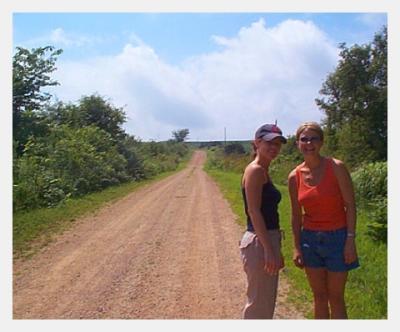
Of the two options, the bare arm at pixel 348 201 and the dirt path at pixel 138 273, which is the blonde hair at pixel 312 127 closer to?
the bare arm at pixel 348 201

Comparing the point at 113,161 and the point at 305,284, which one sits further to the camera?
the point at 113,161

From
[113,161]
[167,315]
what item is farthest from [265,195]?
[113,161]

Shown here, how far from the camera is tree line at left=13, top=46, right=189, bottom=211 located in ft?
29.6

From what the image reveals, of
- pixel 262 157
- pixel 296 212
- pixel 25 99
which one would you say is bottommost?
pixel 296 212

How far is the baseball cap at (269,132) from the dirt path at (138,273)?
5.88ft

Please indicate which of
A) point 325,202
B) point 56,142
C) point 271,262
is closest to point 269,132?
point 325,202

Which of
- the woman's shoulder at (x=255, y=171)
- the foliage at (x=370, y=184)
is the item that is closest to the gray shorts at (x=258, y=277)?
the woman's shoulder at (x=255, y=171)

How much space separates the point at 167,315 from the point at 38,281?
1.71 meters

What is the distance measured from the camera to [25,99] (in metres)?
9.02

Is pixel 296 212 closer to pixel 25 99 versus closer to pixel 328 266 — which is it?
pixel 328 266

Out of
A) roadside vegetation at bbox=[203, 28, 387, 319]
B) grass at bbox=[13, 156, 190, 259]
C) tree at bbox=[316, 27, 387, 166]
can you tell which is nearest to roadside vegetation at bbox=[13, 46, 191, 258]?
grass at bbox=[13, 156, 190, 259]

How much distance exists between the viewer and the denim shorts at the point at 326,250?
9.68 ft

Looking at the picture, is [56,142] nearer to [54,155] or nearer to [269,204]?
[54,155]

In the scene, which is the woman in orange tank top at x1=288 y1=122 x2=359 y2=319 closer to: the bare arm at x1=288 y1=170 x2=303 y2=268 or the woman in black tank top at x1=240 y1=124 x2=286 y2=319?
the bare arm at x1=288 y1=170 x2=303 y2=268
